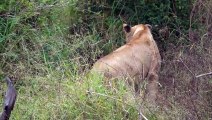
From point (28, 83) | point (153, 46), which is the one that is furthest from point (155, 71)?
point (28, 83)

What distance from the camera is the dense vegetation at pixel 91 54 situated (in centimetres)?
797

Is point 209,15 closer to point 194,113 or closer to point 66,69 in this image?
point 66,69

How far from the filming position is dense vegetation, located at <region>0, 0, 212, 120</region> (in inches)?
314

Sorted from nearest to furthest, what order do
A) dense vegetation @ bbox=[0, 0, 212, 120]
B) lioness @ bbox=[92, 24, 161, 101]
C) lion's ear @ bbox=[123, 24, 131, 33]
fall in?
dense vegetation @ bbox=[0, 0, 212, 120] → lioness @ bbox=[92, 24, 161, 101] → lion's ear @ bbox=[123, 24, 131, 33]

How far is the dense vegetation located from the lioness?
178mm

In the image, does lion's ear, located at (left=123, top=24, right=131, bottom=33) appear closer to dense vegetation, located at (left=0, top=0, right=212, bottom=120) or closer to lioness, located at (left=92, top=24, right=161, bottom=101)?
lioness, located at (left=92, top=24, right=161, bottom=101)

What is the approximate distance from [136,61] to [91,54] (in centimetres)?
61

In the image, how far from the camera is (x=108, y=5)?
11.6 meters

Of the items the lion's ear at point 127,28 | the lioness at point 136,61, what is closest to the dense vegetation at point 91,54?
the lioness at point 136,61

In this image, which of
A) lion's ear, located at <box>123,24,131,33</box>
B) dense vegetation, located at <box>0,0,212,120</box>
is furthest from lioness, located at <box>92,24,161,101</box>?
dense vegetation, located at <box>0,0,212,120</box>

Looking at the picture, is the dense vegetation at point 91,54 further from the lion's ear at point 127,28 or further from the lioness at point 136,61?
the lion's ear at point 127,28

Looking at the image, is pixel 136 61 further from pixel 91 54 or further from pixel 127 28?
pixel 127 28

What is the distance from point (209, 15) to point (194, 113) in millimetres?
4165

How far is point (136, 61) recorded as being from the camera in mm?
9555
